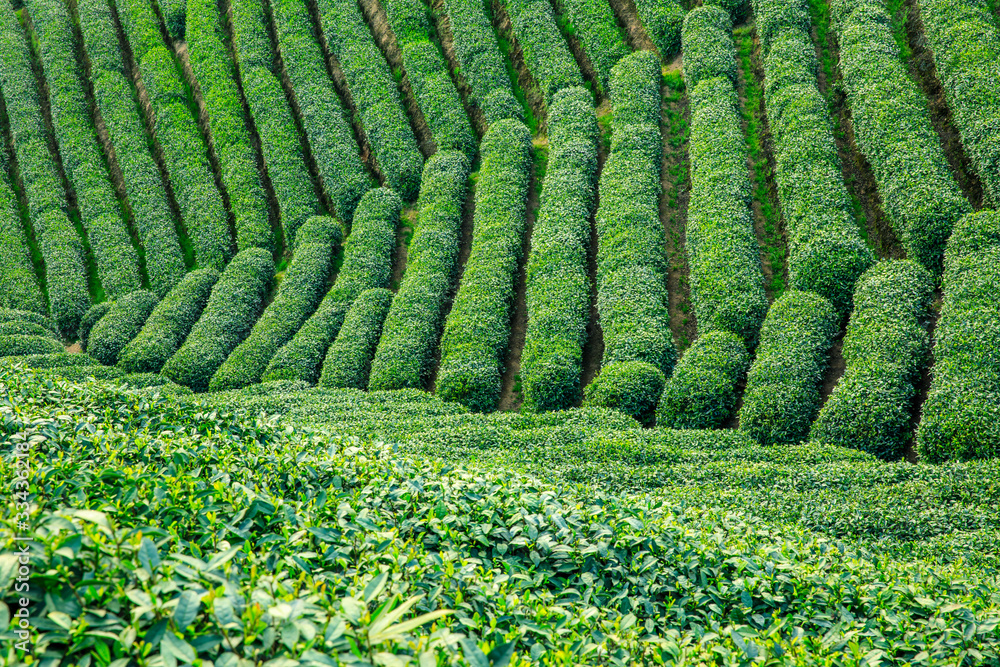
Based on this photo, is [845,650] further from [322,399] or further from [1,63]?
[1,63]

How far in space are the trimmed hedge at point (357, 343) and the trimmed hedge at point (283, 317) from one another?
2905 mm

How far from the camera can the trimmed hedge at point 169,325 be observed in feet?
88.7

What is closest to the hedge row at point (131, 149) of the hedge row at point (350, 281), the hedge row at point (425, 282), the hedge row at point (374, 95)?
the hedge row at point (350, 281)

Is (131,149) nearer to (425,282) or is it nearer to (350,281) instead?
(350,281)

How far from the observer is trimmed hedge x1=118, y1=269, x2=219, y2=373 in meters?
A: 27.0

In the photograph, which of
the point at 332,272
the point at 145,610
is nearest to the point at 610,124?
the point at 332,272

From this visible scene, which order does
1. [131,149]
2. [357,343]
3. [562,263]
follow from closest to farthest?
[562,263], [357,343], [131,149]

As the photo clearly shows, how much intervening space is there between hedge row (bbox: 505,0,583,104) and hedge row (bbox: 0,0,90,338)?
82.3ft

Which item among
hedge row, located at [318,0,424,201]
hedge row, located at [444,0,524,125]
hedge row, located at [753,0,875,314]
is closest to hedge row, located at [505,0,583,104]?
hedge row, located at [444,0,524,125]

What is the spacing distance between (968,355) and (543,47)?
23600 mm

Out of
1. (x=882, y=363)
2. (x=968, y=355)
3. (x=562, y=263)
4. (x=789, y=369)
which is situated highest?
(x=562, y=263)

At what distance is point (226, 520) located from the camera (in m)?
5.44

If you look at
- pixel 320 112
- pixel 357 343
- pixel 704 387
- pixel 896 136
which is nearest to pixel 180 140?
pixel 320 112

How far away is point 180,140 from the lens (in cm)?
3675
